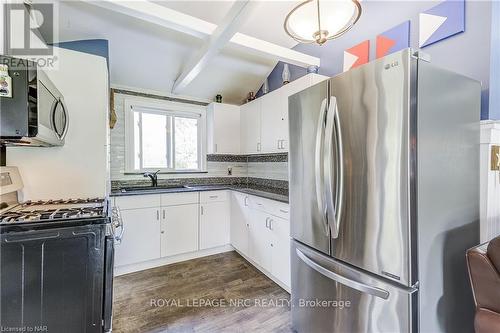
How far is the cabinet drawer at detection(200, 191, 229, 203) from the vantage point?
2988mm

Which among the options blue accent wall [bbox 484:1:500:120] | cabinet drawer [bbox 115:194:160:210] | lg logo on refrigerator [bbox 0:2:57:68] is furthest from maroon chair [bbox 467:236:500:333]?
cabinet drawer [bbox 115:194:160:210]

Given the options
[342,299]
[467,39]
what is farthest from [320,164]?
[467,39]

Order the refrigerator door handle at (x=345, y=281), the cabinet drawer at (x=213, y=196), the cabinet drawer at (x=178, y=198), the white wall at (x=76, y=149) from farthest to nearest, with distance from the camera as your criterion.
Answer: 1. the cabinet drawer at (x=213, y=196)
2. the cabinet drawer at (x=178, y=198)
3. the white wall at (x=76, y=149)
4. the refrigerator door handle at (x=345, y=281)

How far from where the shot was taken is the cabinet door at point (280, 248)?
213 centimetres

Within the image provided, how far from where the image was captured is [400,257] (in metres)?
1.07

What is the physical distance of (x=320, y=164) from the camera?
140 cm

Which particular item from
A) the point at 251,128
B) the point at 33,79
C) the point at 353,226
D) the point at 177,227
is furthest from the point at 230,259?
the point at 33,79

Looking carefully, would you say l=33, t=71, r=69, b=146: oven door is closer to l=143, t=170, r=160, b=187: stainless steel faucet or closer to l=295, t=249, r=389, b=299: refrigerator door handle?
l=143, t=170, r=160, b=187: stainless steel faucet

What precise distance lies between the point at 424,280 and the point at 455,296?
35cm

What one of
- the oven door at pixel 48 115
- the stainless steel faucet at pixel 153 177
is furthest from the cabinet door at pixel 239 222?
the oven door at pixel 48 115

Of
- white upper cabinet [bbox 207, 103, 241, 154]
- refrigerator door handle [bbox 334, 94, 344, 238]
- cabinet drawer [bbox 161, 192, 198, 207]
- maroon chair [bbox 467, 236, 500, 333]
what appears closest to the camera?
maroon chair [bbox 467, 236, 500, 333]

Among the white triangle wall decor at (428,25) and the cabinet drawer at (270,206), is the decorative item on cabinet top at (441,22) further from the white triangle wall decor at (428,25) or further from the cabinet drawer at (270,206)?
the cabinet drawer at (270,206)

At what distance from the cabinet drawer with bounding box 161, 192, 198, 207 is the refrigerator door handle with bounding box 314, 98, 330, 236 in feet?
6.24

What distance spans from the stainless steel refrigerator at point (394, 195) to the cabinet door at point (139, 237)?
1965 mm
